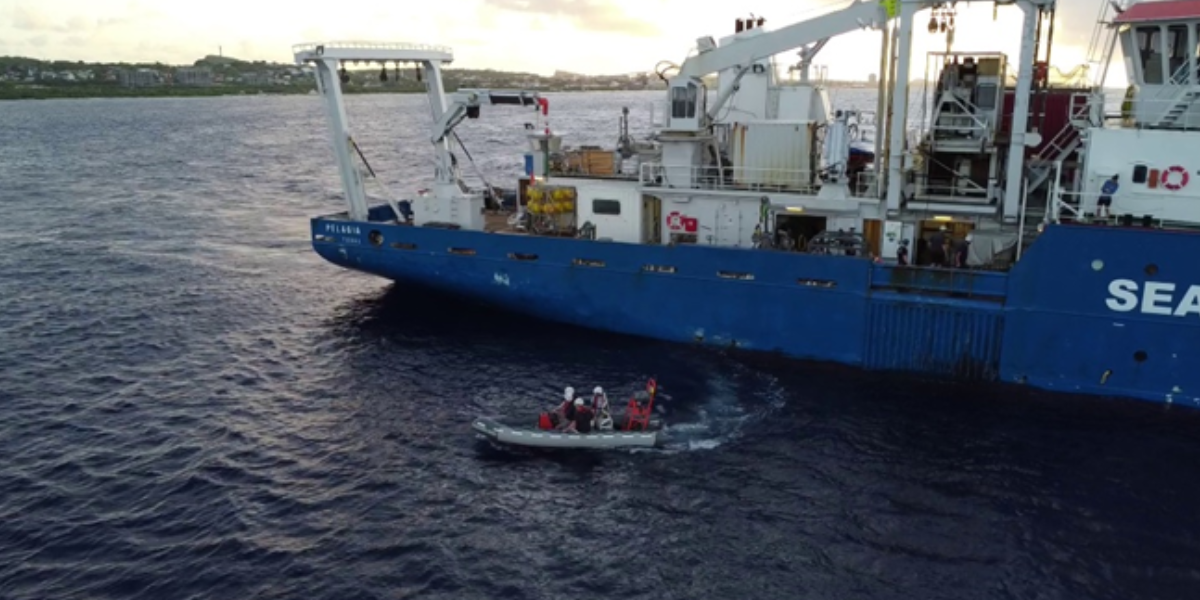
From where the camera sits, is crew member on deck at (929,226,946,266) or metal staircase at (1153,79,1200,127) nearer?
metal staircase at (1153,79,1200,127)

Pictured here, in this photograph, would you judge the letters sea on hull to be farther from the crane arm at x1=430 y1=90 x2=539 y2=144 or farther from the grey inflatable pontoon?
the crane arm at x1=430 y1=90 x2=539 y2=144

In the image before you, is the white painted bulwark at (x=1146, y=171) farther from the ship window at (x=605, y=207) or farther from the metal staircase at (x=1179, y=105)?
the ship window at (x=605, y=207)

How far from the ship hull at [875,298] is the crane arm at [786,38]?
17.4 feet

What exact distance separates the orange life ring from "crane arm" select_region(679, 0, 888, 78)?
7.68 m

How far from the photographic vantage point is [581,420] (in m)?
19.0

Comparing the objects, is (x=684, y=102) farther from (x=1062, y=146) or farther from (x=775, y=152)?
(x=1062, y=146)

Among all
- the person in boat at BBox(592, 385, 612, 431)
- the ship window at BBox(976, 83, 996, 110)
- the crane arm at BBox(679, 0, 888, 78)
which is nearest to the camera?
the person in boat at BBox(592, 385, 612, 431)

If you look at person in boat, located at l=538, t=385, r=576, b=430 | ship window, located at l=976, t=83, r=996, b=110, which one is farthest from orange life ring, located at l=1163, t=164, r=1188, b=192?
person in boat, located at l=538, t=385, r=576, b=430

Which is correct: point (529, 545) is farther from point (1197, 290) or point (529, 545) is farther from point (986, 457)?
point (1197, 290)

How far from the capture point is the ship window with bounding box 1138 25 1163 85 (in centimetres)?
2086

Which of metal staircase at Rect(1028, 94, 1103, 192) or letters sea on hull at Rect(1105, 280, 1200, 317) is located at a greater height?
metal staircase at Rect(1028, 94, 1103, 192)

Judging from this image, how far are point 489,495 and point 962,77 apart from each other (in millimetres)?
16863

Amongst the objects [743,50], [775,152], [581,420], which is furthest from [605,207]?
[581,420]

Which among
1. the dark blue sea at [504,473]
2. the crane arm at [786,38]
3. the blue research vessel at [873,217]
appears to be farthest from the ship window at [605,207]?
the crane arm at [786,38]
